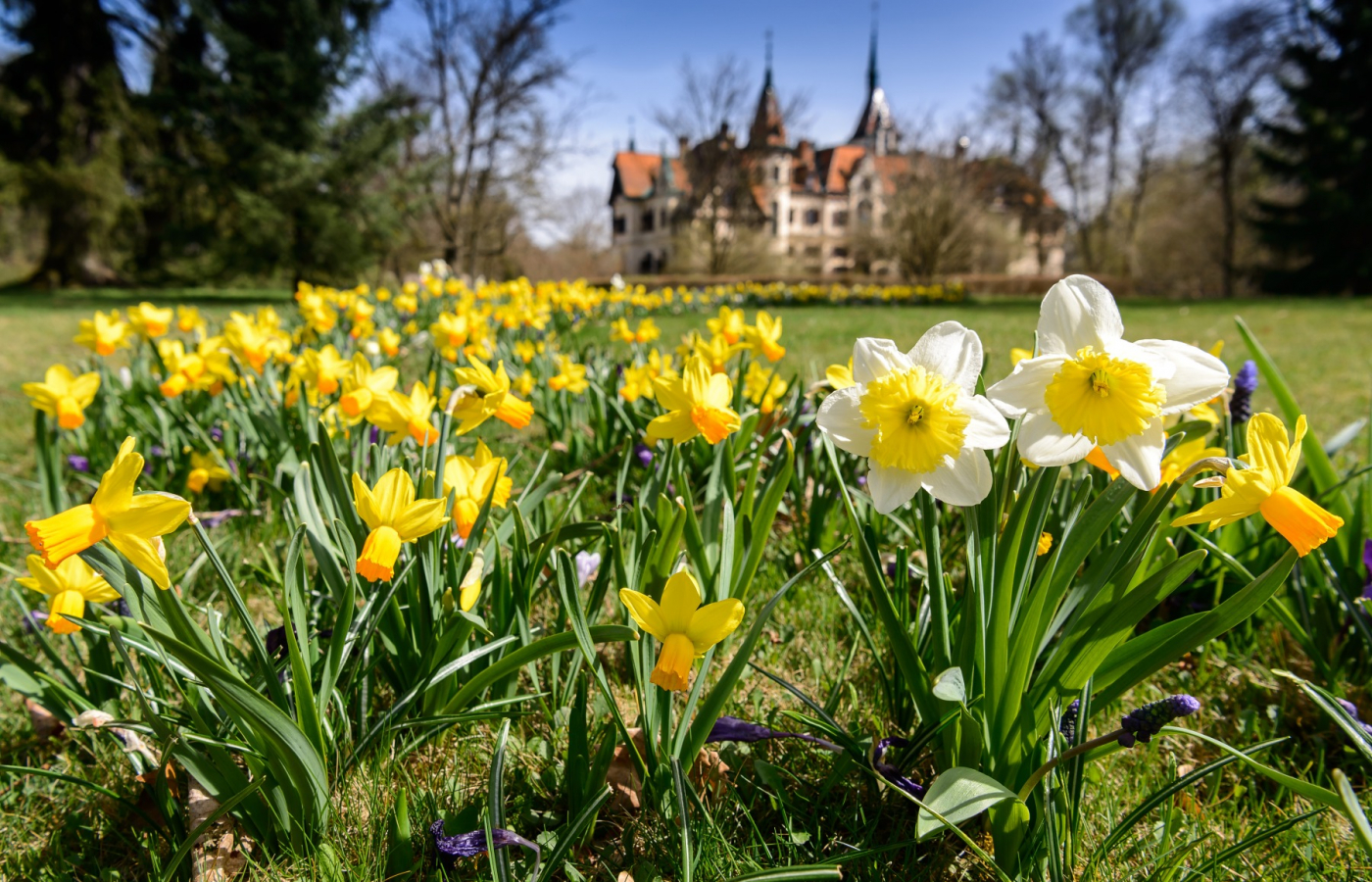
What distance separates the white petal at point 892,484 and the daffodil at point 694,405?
33 centimetres

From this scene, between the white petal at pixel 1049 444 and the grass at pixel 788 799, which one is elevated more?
the white petal at pixel 1049 444

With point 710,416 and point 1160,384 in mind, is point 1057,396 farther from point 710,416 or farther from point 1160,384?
point 710,416

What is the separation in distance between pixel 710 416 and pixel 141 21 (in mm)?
21828

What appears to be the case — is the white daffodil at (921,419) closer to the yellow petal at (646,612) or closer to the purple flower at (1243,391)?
the yellow petal at (646,612)

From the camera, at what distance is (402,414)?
1.31 m

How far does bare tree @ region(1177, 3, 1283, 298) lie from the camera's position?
66.8 ft

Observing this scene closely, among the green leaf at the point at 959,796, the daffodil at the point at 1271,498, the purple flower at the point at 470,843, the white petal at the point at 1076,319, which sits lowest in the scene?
the purple flower at the point at 470,843

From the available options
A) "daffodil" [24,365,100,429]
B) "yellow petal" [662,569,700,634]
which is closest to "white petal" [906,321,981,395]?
"yellow petal" [662,569,700,634]

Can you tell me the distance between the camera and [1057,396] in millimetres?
782

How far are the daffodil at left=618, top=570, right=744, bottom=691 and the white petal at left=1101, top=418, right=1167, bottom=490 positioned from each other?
44 centimetres

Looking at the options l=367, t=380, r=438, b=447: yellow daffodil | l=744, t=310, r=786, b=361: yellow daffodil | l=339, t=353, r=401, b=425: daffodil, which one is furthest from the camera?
l=744, t=310, r=786, b=361: yellow daffodil

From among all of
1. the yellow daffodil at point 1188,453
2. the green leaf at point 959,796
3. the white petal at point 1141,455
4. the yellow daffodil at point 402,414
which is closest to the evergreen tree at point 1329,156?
the yellow daffodil at point 1188,453

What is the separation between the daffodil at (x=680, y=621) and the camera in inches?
32.6

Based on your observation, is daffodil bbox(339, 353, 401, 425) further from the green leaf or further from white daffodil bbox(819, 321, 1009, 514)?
the green leaf
